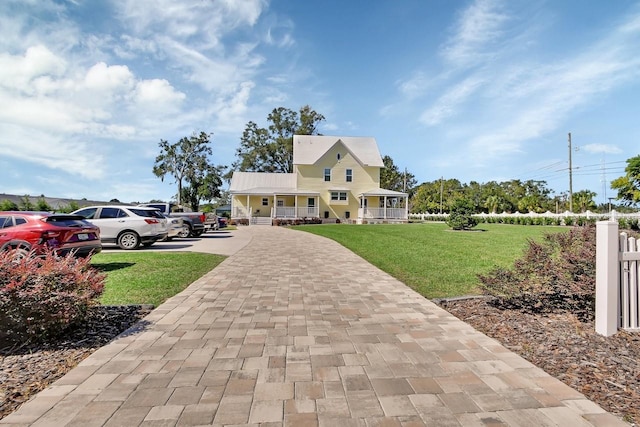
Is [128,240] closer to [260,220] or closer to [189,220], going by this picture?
[189,220]

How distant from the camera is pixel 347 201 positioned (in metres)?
37.6

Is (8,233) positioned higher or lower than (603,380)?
higher

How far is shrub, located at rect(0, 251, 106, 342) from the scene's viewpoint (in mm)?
3572

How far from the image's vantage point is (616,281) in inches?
156

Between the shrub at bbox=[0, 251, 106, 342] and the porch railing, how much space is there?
109 ft

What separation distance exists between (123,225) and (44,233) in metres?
4.89

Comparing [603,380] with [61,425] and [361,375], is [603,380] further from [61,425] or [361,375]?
[61,425]

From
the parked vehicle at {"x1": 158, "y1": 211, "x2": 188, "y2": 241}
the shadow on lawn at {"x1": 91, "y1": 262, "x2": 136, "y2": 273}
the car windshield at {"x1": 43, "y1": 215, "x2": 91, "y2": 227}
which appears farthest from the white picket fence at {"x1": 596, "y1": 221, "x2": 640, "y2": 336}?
the parked vehicle at {"x1": 158, "y1": 211, "x2": 188, "y2": 241}

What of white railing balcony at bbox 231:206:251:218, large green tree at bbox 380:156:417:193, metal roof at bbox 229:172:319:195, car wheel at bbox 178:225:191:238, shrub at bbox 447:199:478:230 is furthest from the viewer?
large green tree at bbox 380:156:417:193

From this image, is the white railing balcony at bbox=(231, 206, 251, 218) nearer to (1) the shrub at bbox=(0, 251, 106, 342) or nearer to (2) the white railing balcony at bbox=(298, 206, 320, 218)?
(2) the white railing balcony at bbox=(298, 206, 320, 218)

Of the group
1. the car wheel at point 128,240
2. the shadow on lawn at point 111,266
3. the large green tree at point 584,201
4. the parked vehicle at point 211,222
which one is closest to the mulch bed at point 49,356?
the shadow on lawn at point 111,266

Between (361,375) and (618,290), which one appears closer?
(361,375)

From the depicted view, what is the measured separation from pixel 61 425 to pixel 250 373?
1.42 meters

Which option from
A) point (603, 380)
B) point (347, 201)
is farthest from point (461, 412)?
point (347, 201)
